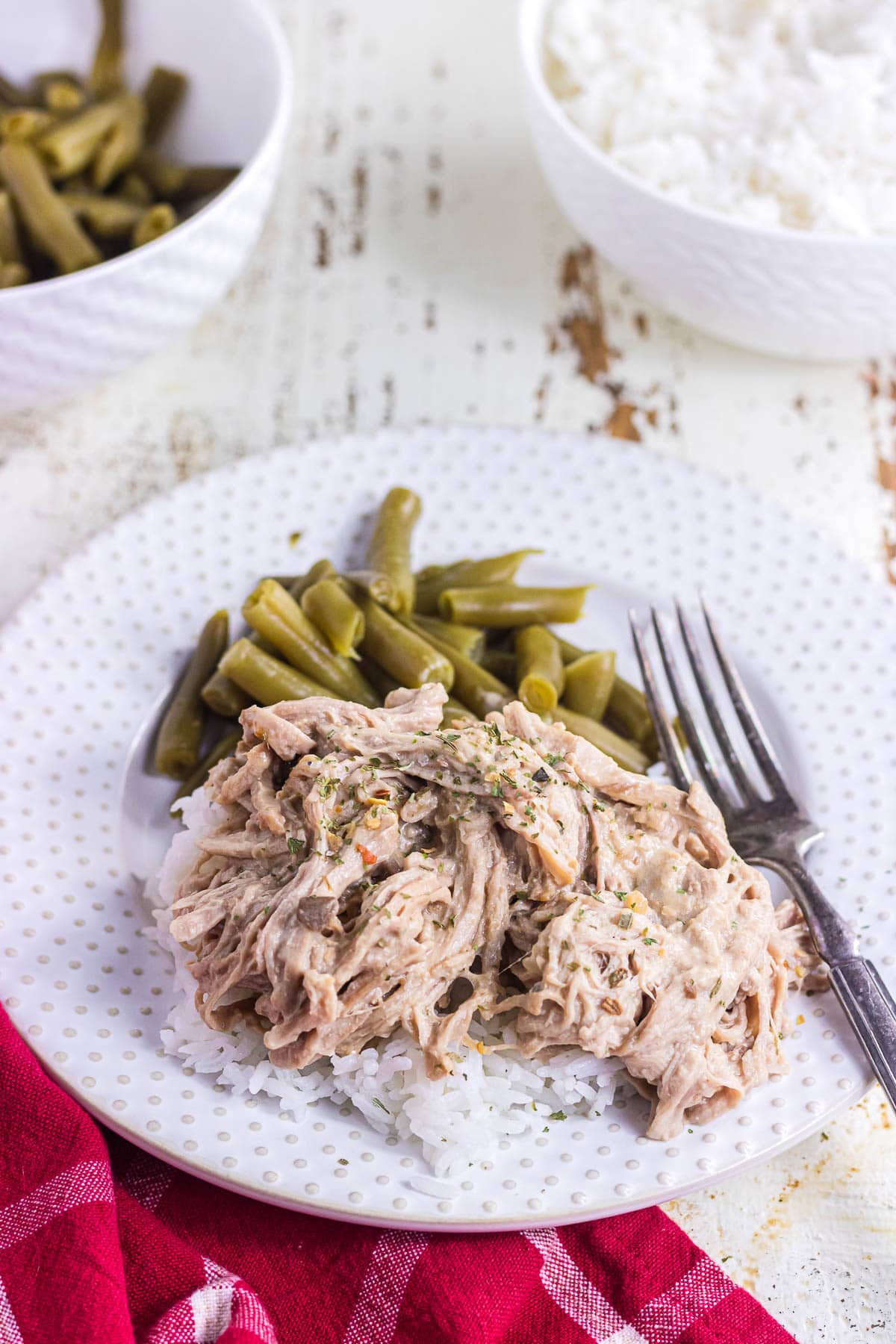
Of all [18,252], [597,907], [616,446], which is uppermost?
[18,252]

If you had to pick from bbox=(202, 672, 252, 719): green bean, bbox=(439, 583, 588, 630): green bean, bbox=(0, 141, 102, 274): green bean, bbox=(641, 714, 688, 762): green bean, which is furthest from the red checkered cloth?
bbox=(0, 141, 102, 274): green bean

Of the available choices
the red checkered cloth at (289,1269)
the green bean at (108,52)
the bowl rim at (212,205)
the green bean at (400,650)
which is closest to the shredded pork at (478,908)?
the red checkered cloth at (289,1269)

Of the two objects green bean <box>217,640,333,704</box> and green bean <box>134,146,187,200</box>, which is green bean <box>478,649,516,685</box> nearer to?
green bean <box>217,640,333,704</box>

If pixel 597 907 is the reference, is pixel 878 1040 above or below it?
below

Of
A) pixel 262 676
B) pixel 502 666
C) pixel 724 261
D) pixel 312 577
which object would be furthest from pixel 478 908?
pixel 724 261

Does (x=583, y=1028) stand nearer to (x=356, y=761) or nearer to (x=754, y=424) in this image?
(x=356, y=761)

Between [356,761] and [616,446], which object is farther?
[616,446]

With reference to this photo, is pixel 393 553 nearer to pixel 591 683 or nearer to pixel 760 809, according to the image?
pixel 591 683

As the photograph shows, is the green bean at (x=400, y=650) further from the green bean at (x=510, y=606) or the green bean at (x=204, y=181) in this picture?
the green bean at (x=204, y=181)

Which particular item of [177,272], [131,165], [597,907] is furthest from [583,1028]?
[131,165]
